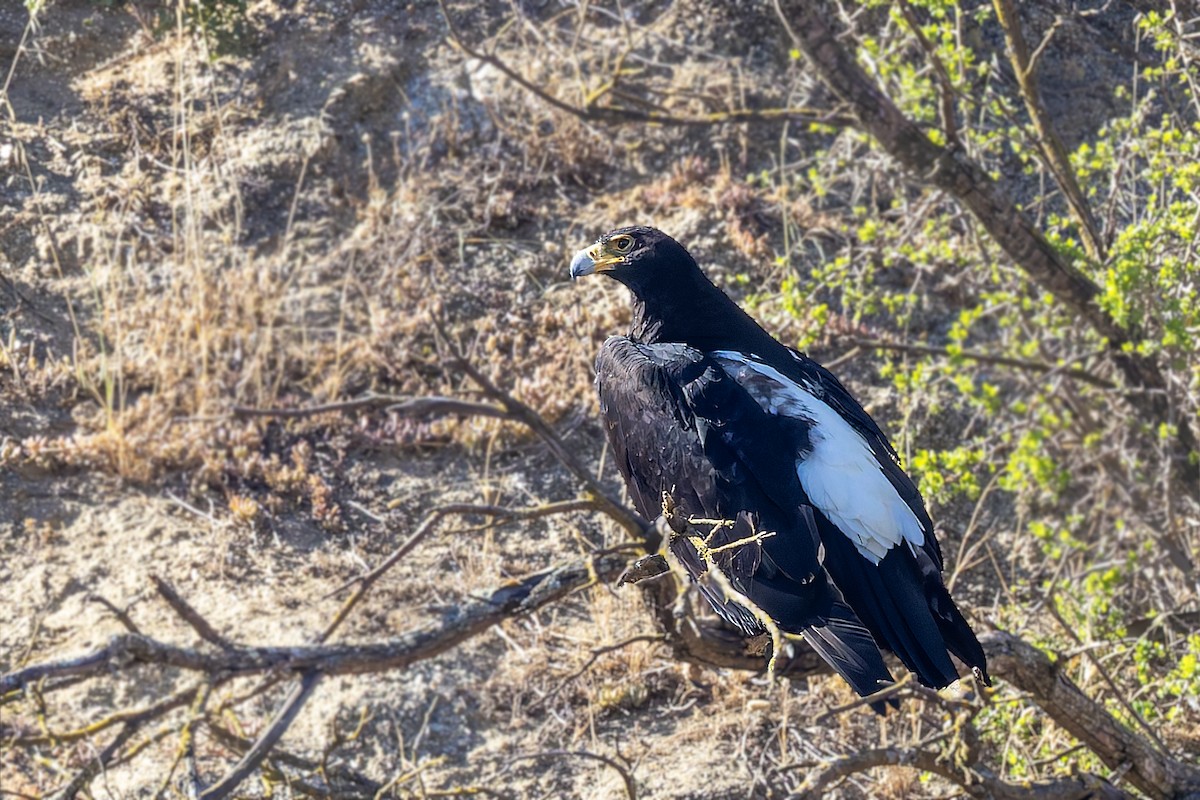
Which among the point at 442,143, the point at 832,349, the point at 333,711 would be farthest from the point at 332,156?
the point at 333,711

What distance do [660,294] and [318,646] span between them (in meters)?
1.36

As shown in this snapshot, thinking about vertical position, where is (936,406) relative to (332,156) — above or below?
below

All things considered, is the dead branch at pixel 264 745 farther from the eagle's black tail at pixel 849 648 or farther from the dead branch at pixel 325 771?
the eagle's black tail at pixel 849 648

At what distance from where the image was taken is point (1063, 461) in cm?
579

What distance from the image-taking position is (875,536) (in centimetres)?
315

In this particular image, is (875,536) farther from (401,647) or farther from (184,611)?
(184,611)

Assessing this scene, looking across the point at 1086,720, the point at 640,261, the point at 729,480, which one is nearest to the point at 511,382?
the point at 640,261

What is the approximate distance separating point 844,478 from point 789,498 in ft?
0.46

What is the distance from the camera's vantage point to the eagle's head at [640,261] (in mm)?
3826

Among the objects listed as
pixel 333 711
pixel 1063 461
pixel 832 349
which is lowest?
pixel 333 711

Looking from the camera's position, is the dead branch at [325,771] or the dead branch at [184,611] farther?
the dead branch at [325,771]

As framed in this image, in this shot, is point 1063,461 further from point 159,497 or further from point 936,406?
point 159,497

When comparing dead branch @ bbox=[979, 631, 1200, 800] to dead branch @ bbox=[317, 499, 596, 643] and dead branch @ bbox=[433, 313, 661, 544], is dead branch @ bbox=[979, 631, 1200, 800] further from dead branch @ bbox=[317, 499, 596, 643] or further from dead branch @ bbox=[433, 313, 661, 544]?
dead branch @ bbox=[317, 499, 596, 643]

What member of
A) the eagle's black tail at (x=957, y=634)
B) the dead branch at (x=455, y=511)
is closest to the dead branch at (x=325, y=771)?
the dead branch at (x=455, y=511)
